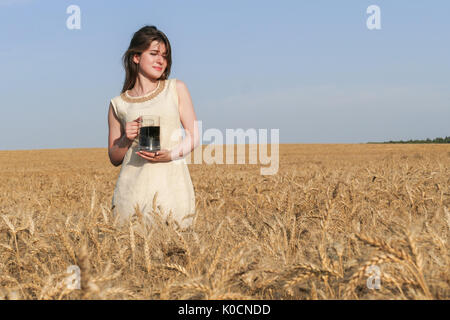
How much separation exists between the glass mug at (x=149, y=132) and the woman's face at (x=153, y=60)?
0.48 meters

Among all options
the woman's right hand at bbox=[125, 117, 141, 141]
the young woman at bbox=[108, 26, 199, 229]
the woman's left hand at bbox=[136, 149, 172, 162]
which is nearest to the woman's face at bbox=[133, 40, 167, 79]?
the young woman at bbox=[108, 26, 199, 229]

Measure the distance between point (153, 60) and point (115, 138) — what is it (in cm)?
74

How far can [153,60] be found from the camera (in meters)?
3.30

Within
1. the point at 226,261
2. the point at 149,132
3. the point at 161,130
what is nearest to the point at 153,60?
the point at 161,130

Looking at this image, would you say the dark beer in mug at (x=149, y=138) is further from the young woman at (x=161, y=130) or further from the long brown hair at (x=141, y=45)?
the long brown hair at (x=141, y=45)

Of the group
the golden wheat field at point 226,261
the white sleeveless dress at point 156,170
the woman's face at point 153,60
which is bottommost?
the golden wheat field at point 226,261

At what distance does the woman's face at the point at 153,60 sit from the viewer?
3271 mm

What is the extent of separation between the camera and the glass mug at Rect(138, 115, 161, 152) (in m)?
3.01

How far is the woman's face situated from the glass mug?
18.9 inches

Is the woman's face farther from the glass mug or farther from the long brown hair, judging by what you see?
the glass mug

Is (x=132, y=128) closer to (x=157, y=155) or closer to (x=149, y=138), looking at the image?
(x=149, y=138)

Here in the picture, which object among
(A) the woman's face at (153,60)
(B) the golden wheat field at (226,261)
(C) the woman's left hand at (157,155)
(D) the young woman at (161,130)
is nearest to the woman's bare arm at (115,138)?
(D) the young woman at (161,130)

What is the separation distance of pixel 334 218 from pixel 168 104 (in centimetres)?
151

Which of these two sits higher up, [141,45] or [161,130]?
[141,45]
